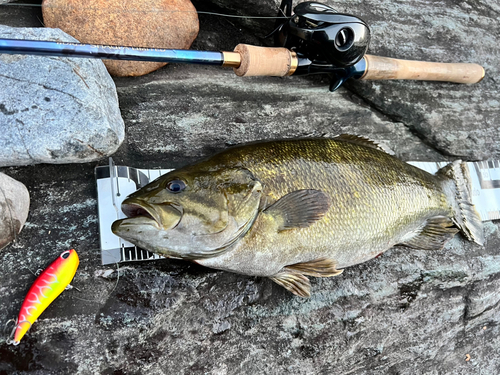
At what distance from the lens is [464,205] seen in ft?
9.57

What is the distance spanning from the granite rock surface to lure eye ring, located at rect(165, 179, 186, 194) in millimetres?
660

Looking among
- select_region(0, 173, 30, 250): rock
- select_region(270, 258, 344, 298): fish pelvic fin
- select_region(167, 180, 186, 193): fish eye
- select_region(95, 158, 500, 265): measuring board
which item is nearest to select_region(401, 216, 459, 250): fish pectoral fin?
select_region(270, 258, 344, 298): fish pelvic fin

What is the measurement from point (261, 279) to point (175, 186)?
99 centimetres

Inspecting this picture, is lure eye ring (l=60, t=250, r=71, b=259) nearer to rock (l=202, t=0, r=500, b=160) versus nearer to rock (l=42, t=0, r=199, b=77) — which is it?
rock (l=42, t=0, r=199, b=77)

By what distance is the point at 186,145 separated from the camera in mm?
2760

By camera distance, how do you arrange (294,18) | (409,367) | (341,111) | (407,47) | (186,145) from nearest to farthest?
(294,18) → (186,145) → (409,367) → (341,111) → (407,47)

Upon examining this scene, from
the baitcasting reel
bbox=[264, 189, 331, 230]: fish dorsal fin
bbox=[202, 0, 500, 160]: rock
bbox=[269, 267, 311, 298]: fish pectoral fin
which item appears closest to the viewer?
bbox=[264, 189, 331, 230]: fish dorsal fin

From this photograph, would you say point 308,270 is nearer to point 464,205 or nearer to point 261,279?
point 261,279

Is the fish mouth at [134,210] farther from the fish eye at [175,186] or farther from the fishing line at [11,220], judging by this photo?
the fishing line at [11,220]

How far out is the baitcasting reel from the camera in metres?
2.45

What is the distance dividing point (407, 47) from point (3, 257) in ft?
12.4

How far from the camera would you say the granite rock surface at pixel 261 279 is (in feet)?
7.13

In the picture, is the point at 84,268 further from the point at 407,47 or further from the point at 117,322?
the point at 407,47

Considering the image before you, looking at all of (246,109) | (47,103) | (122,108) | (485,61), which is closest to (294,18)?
(246,109)
